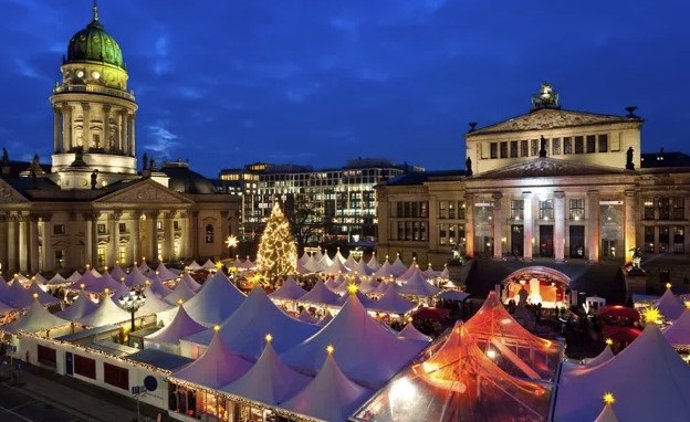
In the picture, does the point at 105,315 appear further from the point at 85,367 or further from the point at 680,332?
the point at 680,332

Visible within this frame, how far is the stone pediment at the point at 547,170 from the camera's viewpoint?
3791cm

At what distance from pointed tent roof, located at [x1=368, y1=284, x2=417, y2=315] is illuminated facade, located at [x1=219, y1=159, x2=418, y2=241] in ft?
286

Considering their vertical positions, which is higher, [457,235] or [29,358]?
[457,235]

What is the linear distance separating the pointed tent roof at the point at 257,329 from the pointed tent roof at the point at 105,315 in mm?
6873

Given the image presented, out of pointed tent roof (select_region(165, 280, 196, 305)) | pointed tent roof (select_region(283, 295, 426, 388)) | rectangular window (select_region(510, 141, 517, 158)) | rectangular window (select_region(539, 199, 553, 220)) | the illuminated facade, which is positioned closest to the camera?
pointed tent roof (select_region(283, 295, 426, 388))

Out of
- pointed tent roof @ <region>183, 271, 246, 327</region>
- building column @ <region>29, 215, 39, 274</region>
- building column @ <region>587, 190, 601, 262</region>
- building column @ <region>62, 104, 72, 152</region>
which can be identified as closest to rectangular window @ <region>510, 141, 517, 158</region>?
building column @ <region>587, 190, 601, 262</region>

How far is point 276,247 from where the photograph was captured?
34000 millimetres

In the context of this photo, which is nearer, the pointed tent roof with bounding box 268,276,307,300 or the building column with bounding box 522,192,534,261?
the pointed tent roof with bounding box 268,276,307,300

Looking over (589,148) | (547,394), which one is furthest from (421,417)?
(589,148)

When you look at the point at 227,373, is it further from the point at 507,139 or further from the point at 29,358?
the point at 507,139

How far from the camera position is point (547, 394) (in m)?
12.5

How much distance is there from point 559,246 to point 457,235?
9.82 metres

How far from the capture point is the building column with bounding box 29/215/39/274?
4319 centimetres

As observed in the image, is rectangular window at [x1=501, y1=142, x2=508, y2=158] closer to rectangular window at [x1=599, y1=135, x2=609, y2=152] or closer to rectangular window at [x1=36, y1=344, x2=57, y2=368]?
rectangular window at [x1=599, y1=135, x2=609, y2=152]
